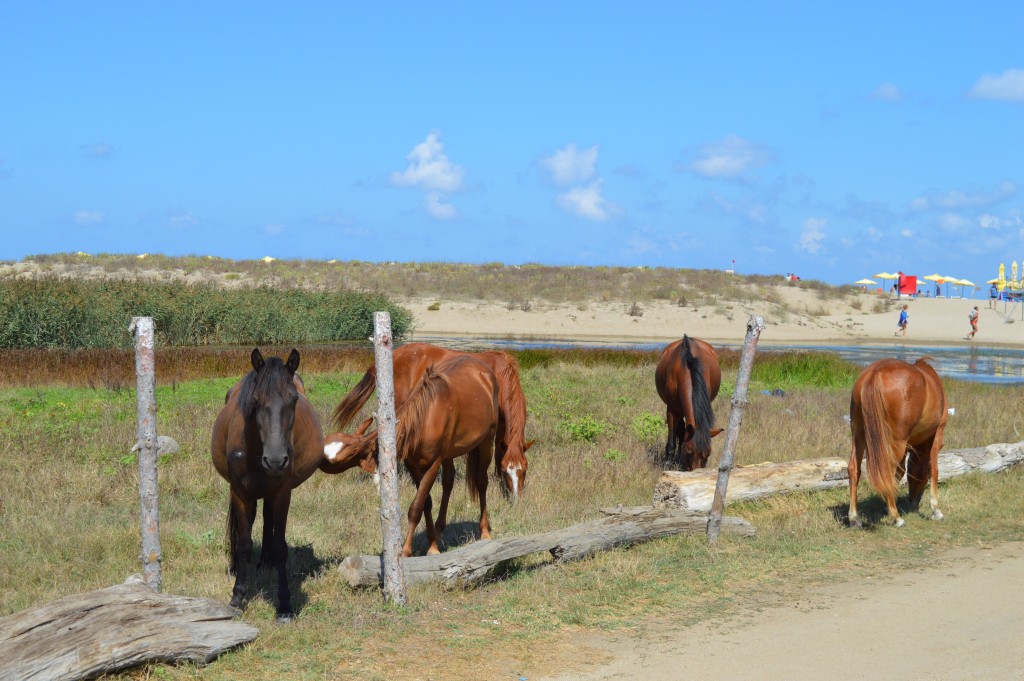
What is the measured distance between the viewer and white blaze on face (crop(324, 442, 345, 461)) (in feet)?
23.7

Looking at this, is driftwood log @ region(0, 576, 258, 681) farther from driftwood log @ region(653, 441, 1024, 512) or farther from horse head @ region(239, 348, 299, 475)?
driftwood log @ region(653, 441, 1024, 512)

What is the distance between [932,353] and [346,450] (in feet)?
121

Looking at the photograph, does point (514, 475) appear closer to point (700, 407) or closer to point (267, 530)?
point (700, 407)

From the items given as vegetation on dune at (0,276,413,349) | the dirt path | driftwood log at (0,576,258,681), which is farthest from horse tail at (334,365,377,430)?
vegetation on dune at (0,276,413,349)

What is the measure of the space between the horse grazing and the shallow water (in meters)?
23.3

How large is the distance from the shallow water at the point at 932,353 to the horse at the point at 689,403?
1682 centimetres

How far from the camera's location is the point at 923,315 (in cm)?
5512

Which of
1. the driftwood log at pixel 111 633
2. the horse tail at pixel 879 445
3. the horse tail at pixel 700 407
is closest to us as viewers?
the driftwood log at pixel 111 633

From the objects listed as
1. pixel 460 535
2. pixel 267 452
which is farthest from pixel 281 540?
pixel 460 535

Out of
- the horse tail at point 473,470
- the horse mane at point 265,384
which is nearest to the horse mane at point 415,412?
the horse tail at point 473,470

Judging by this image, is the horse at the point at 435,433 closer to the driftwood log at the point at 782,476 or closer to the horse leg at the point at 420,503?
the horse leg at the point at 420,503

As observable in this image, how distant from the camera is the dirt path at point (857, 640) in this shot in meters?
5.41

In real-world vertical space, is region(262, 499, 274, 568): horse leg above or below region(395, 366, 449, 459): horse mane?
below

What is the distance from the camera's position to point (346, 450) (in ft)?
23.9
